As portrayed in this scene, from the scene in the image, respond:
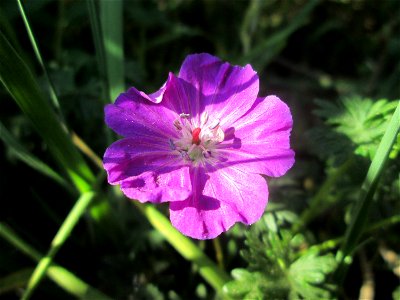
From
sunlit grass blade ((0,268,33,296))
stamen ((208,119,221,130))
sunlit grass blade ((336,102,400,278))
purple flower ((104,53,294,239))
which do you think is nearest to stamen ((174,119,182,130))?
purple flower ((104,53,294,239))

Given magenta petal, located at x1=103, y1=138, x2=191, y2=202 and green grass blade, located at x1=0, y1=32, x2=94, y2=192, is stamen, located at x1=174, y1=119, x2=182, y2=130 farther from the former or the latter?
green grass blade, located at x1=0, y1=32, x2=94, y2=192

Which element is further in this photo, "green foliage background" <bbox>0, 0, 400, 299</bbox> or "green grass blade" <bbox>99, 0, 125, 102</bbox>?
"green grass blade" <bbox>99, 0, 125, 102</bbox>

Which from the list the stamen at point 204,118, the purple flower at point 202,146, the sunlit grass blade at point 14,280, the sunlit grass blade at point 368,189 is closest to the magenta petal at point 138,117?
the purple flower at point 202,146

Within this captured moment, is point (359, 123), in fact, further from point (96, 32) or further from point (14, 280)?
point (14, 280)

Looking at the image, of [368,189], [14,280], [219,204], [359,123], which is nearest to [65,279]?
[14,280]

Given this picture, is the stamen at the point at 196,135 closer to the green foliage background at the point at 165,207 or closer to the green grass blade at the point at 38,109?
the green foliage background at the point at 165,207

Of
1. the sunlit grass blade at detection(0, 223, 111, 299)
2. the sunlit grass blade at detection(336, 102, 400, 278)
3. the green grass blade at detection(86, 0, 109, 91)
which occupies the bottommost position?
the sunlit grass blade at detection(0, 223, 111, 299)
